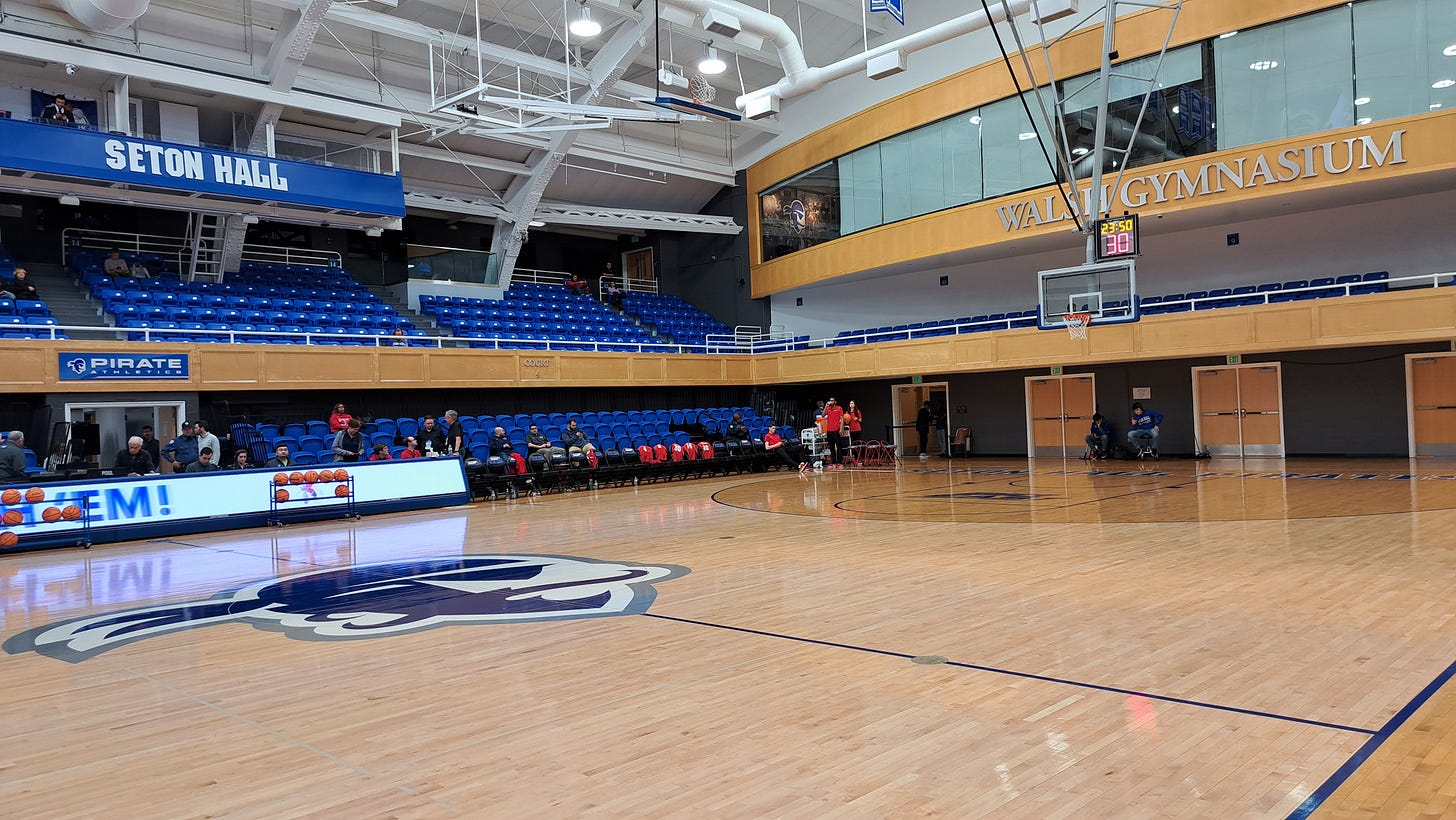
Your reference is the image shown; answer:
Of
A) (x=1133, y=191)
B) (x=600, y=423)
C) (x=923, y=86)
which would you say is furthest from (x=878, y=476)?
(x=923, y=86)

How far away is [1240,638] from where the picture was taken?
4.79 meters

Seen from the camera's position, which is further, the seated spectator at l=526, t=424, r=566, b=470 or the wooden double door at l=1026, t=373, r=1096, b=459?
the wooden double door at l=1026, t=373, r=1096, b=459

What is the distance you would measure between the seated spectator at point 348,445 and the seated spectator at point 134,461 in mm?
2499

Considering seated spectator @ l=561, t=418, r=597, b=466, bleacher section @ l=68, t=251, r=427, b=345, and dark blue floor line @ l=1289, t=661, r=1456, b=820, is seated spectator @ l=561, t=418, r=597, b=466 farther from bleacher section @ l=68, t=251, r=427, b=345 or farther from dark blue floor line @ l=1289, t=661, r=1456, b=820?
dark blue floor line @ l=1289, t=661, r=1456, b=820

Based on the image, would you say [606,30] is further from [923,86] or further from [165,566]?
[165,566]

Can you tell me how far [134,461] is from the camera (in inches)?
491

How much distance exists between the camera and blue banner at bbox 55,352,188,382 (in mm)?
13422

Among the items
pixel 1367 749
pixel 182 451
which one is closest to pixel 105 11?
pixel 182 451

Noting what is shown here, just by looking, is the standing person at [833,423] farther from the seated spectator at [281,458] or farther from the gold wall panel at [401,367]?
the seated spectator at [281,458]

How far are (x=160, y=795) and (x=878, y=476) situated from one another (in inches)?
599

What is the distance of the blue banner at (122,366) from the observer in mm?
13422

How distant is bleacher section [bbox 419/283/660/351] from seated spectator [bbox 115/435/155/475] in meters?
6.43

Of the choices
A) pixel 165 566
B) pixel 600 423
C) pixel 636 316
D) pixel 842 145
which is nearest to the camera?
pixel 165 566

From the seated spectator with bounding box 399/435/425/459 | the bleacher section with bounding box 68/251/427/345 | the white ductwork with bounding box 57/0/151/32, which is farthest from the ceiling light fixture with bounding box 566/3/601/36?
the seated spectator with bounding box 399/435/425/459
